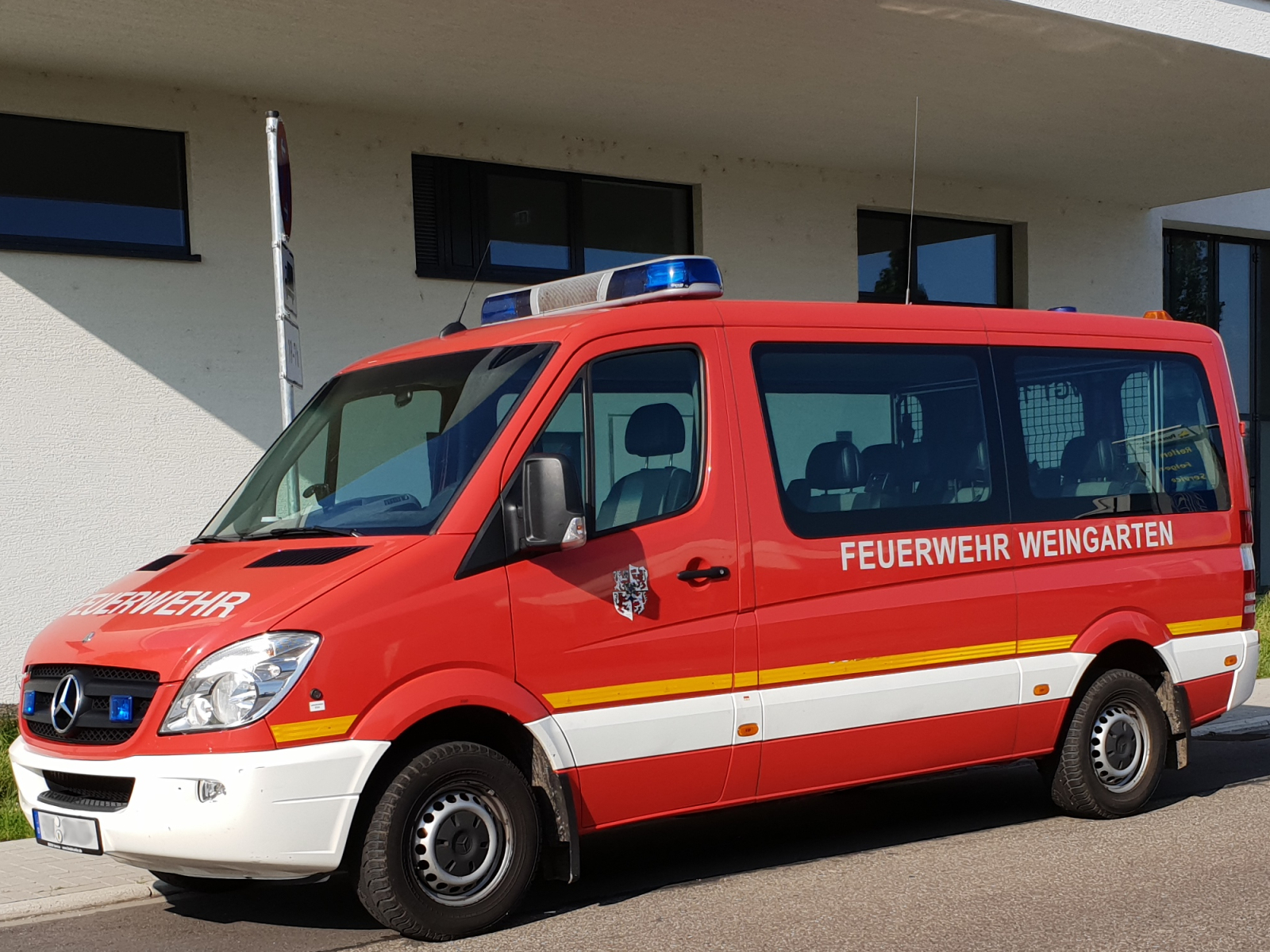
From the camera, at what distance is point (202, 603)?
5.34 m

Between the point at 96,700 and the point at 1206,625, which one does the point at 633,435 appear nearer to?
the point at 96,700

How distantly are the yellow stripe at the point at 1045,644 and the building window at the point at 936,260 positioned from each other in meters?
7.44

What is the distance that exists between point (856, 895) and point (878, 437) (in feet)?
6.51

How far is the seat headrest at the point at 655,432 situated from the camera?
5938 mm

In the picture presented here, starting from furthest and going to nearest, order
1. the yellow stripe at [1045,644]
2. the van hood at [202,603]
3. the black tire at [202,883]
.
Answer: the yellow stripe at [1045,644] < the black tire at [202,883] < the van hood at [202,603]

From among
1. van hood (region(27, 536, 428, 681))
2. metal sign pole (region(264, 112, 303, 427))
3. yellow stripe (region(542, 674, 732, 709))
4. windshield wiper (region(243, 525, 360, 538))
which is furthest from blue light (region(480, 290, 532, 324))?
yellow stripe (region(542, 674, 732, 709))

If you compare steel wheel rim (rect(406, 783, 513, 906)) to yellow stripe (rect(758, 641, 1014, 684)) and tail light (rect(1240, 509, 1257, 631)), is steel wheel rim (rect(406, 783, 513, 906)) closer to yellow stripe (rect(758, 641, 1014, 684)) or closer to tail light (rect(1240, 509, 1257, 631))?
yellow stripe (rect(758, 641, 1014, 684))

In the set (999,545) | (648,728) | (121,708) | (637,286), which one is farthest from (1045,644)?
(121,708)

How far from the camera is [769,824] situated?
759 cm

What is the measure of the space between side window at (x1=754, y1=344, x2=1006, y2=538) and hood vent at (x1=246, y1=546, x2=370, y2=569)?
6.01 feet

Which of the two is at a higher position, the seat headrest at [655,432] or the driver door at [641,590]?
the seat headrest at [655,432]

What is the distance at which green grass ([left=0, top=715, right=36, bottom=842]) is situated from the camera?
757cm

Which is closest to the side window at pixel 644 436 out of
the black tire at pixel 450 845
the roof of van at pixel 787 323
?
the roof of van at pixel 787 323

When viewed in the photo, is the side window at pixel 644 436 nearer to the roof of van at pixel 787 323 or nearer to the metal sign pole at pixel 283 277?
the roof of van at pixel 787 323
